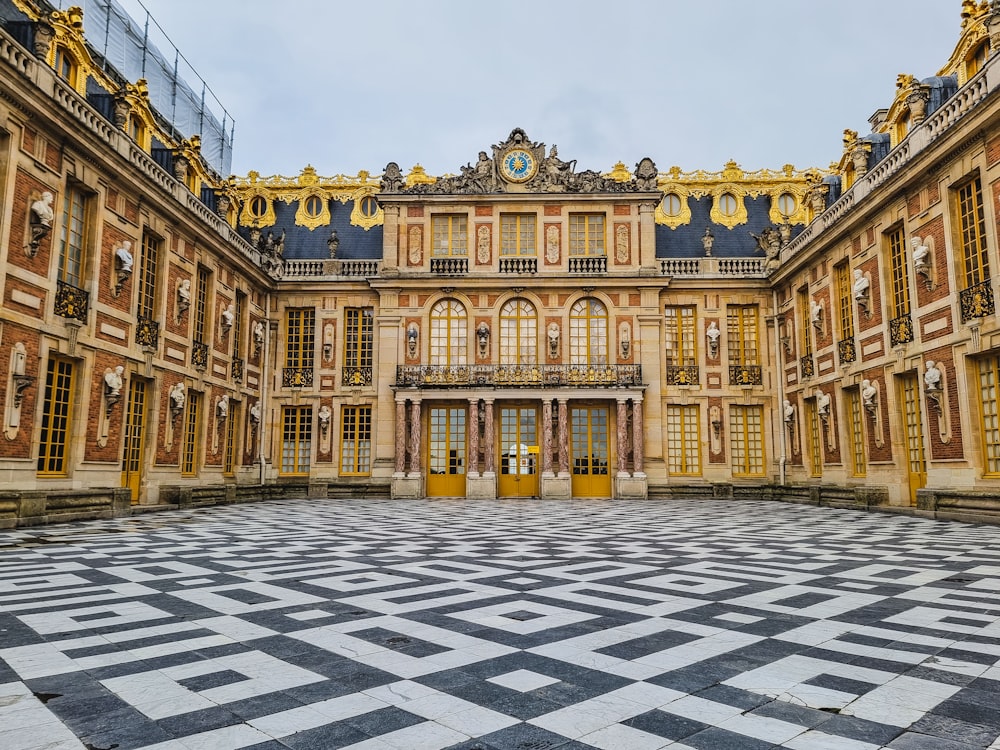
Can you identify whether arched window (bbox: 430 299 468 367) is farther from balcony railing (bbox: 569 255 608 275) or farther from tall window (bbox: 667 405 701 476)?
tall window (bbox: 667 405 701 476)

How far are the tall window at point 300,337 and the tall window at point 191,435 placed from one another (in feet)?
20.8

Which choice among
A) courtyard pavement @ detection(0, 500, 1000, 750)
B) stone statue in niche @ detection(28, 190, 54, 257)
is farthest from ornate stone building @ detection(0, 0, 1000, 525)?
courtyard pavement @ detection(0, 500, 1000, 750)

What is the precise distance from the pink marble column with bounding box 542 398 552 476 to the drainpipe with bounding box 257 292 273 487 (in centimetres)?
1065

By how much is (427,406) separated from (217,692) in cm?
2321

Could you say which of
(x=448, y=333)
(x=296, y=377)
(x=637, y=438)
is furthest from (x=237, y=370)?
(x=637, y=438)

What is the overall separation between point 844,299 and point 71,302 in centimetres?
2068

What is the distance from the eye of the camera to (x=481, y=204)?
1094 inches

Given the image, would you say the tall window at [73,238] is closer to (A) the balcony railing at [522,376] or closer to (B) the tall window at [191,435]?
(B) the tall window at [191,435]

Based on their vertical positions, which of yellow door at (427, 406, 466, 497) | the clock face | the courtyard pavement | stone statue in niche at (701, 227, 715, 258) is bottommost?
the courtyard pavement

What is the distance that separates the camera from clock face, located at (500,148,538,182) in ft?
91.4

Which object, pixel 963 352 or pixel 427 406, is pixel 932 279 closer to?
pixel 963 352

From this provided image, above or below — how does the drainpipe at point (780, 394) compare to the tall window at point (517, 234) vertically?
below

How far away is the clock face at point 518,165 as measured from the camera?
27844 mm

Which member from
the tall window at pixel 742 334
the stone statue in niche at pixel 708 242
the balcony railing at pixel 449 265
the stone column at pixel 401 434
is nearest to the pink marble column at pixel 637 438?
the tall window at pixel 742 334
